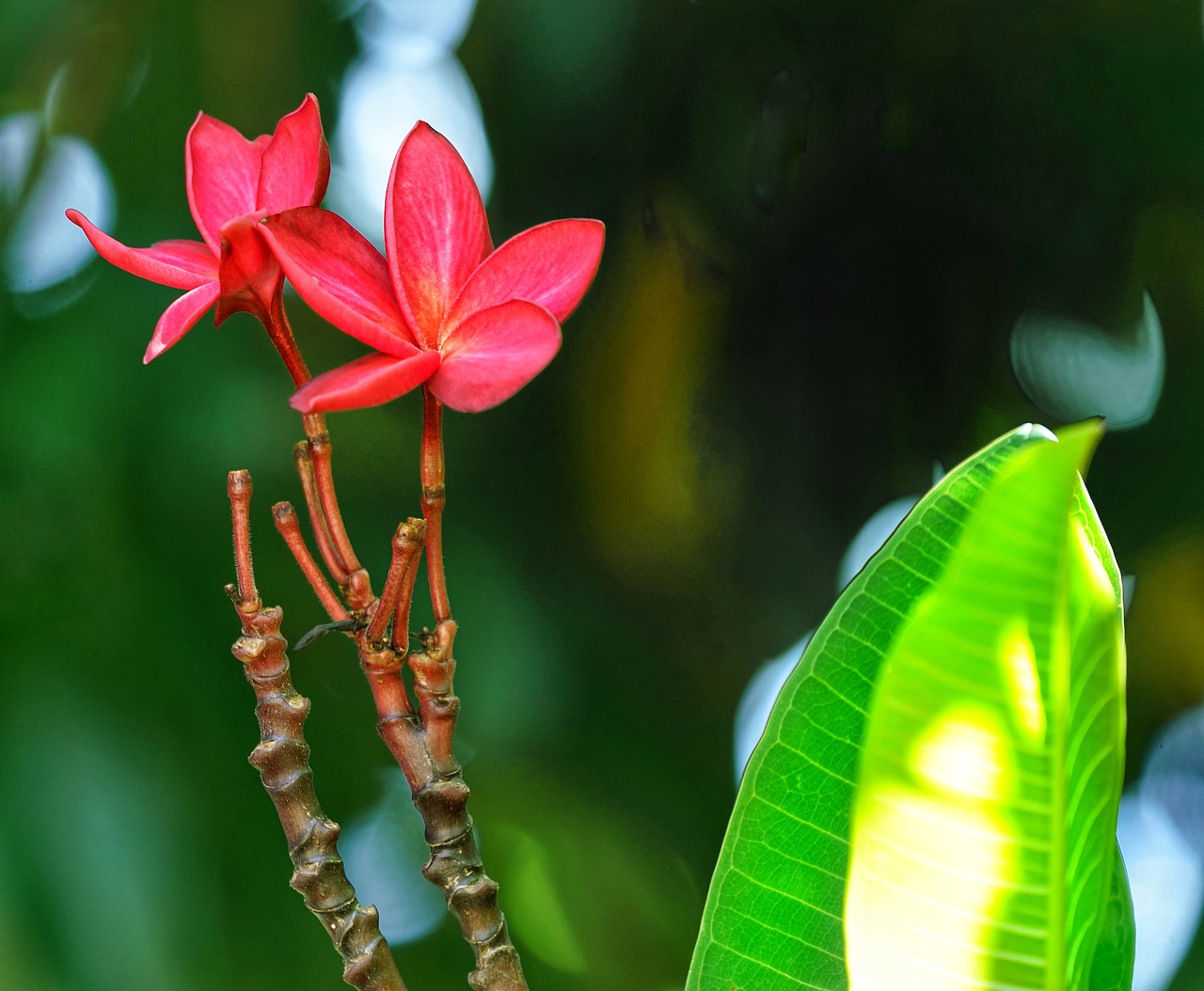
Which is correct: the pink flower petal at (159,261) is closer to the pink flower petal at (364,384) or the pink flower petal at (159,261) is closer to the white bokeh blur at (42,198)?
the pink flower petal at (364,384)

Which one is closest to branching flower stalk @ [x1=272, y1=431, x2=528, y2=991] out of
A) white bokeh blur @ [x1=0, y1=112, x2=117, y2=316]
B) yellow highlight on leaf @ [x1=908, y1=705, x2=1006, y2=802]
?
yellow highlight on leaf @ [x1=908, y1=705, x2=1006, y2=802]

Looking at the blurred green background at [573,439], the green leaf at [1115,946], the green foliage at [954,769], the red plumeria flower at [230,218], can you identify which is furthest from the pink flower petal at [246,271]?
the blurred green background at [573,439]

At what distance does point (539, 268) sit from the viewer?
0.85ft

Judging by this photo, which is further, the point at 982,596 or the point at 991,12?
the point at 991,12

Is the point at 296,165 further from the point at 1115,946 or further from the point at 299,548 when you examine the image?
the point at 1115,946

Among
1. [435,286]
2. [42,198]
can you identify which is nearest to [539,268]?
[435,286]

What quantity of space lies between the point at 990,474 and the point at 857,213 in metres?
0.48

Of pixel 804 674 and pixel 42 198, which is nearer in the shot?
pixel 804 674

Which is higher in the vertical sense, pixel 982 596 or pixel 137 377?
pixel 137 377

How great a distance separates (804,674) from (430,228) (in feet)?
0.51

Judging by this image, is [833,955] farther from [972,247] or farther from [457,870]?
[972,247]

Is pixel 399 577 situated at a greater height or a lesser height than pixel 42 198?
lesser

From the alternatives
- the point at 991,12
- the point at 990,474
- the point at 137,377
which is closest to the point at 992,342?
the point at 991,12

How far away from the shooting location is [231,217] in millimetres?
285
